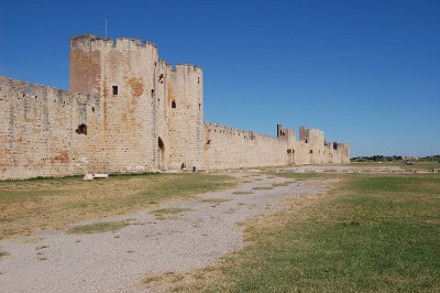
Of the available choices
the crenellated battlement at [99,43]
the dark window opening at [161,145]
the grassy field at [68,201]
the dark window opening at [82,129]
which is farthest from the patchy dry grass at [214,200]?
the dark window opening at [161,145]

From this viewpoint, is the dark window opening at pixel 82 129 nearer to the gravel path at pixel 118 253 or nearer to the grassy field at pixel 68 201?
the grassy field at pixel 68 201

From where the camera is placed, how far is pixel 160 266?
16.3 ft

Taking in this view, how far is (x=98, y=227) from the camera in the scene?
24.8 ft

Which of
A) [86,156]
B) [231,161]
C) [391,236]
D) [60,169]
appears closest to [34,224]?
[391,236]

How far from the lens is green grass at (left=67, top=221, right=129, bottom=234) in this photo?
284 inches

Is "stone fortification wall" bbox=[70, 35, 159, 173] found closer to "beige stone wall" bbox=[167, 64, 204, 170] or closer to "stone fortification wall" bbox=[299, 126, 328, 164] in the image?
"beige stone wall" bbox=[167, 64, 204, 170]

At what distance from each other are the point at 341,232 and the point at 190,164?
71.8 ft

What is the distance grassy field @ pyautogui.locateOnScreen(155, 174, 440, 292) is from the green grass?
252 cm

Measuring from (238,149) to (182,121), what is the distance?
37.4ft

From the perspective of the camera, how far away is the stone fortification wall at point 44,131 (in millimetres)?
16641

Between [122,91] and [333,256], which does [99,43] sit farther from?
[333,256]

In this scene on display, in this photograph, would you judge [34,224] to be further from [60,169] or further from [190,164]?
[190,164]

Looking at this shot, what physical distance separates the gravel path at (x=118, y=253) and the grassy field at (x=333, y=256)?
44cm

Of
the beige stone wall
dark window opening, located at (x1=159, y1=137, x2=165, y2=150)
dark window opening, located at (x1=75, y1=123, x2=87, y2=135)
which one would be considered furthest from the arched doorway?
dark window opening, located at (x1=75, y1=123, x2=87, y2=135)
